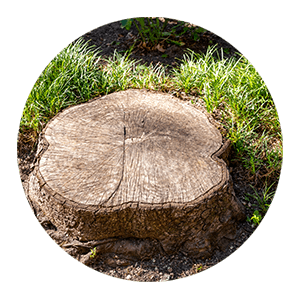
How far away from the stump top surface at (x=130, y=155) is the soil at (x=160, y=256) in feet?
1.74

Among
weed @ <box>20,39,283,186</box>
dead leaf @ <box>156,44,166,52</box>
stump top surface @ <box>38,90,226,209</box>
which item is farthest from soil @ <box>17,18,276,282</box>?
stump top surface @ <box>38,90,226,209</box>

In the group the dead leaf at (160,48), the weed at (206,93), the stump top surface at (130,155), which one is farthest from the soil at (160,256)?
the stump top surface at (130,155)

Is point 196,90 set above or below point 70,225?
above

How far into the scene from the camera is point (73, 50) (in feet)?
11.3

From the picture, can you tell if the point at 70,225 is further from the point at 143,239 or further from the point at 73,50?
the point at 73,50

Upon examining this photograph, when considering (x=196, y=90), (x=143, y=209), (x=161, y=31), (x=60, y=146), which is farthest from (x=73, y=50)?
(x=143, y=209)

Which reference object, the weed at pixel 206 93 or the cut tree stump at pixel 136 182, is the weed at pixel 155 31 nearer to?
the weed at pixel 206 93

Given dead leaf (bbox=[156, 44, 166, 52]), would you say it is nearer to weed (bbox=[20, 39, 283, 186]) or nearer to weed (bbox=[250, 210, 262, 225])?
weed (bbox=[20, 39, 283, 186])

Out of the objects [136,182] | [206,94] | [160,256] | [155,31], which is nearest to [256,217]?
[160,256]

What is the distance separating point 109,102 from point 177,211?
1.09 metres

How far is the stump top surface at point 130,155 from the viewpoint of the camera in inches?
74.4

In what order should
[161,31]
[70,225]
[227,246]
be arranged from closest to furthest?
[70,225] < [227,246] < [161,31]

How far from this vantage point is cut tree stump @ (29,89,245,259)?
6.19 ft

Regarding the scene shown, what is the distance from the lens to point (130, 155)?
2025mm
